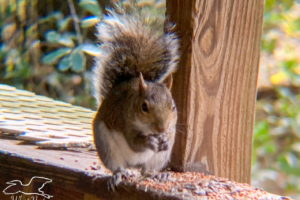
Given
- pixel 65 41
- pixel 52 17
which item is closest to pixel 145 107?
pixel 65 41

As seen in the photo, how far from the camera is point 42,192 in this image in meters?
1.26

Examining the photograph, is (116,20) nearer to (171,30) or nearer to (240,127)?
(171,30)

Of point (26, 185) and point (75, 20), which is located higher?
point (75, 20)

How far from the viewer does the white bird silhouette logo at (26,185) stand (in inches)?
48.6

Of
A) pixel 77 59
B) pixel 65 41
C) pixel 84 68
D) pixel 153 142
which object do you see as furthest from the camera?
pixel 84 68

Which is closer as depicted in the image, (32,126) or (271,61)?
(32,126)

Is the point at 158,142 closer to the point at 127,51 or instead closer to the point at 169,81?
the point at 169,81

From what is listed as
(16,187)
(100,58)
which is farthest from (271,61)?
(16,187)

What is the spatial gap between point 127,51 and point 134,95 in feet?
0.37

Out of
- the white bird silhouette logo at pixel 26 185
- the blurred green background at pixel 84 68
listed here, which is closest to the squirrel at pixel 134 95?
the white bird silhouette logo at pixel 26 185

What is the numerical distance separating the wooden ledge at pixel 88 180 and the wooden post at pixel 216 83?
0.09 m

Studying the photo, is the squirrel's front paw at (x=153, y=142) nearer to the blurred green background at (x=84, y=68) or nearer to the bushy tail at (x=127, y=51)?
the bushy tail at (x=127, y=51)

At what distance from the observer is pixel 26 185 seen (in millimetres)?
1275

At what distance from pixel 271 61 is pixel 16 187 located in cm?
241
